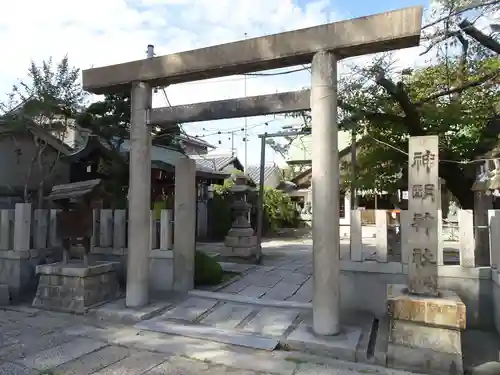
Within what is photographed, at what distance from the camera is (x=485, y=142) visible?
26.7 feet

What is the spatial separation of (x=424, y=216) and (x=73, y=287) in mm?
5957

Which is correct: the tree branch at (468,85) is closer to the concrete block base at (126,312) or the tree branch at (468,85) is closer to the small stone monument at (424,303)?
the small stone monument at (424,303)

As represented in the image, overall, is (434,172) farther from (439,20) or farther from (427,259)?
(439,20)

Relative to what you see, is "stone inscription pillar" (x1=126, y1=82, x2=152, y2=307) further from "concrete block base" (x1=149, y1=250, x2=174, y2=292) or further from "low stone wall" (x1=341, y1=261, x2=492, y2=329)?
"low stone wall" (x1=341, y1=261, x2=492, y2=329)

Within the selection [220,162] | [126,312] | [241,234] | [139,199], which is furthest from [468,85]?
[220,162]

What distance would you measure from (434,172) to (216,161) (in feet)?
78.7

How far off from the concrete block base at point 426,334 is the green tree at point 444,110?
4290mm

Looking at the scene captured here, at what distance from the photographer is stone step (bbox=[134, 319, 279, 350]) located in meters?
5.34

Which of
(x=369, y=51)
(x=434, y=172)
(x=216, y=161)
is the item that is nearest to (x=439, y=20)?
(x=369, y=51)

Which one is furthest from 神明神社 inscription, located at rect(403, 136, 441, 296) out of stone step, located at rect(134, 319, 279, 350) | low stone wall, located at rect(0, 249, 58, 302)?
low stone wall, located at rect(0, 249, 58, 302)

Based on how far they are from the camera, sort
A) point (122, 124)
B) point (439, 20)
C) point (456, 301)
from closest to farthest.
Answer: point (456, 301) < point (439, 20) < point (122, 124)

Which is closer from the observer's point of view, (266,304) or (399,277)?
(399,277)

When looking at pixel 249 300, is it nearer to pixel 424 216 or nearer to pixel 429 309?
pixel 429 309

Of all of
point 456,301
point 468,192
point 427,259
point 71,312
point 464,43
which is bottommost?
point 71,312
